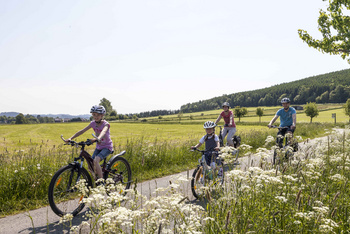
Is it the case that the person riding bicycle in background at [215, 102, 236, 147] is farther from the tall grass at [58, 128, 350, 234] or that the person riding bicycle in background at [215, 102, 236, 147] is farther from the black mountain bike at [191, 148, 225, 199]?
the tall grass at [58, 128, 350, 234]

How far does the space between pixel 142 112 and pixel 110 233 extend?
149952 millimetres

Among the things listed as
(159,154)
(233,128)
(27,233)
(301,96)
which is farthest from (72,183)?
(301,96)

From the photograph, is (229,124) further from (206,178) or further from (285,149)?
(206,178)

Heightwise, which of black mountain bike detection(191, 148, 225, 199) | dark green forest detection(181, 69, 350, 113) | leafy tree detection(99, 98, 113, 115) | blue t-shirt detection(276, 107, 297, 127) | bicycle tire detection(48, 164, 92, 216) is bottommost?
bicycle tire detection(48, 164, 92, 216)

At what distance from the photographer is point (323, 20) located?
13648 millimetres

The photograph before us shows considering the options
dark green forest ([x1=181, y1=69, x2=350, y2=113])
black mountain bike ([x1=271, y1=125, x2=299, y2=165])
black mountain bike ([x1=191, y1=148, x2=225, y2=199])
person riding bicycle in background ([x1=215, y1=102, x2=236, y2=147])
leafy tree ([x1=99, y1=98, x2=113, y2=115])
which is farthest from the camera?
leafy tree ([x1=99, y1=98, x2=113, y2=115])

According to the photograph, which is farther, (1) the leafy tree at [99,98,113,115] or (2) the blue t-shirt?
(1) the leafy tree at [99,98,113,115]

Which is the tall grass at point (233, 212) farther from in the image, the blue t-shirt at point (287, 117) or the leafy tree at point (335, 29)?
the leafy tree at point (335, 29)

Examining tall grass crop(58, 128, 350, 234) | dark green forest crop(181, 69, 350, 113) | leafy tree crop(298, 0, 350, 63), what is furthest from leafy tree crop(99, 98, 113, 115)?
tall grass crop(58, 128, 350, 234)

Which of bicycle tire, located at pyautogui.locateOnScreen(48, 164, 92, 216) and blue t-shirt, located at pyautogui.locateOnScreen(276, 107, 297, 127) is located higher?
blue t-shirt, located at pyautogui.locateOnScreen(276, 107, 297, 127)

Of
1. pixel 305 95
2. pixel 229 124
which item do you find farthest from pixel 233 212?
pixel 305 95

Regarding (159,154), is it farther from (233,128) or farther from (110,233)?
(110,233)

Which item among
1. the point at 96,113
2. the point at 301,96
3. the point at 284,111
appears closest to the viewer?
the point at 96,113

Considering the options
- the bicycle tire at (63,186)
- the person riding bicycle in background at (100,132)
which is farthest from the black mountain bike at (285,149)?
the bicycle tire at (63,186)
